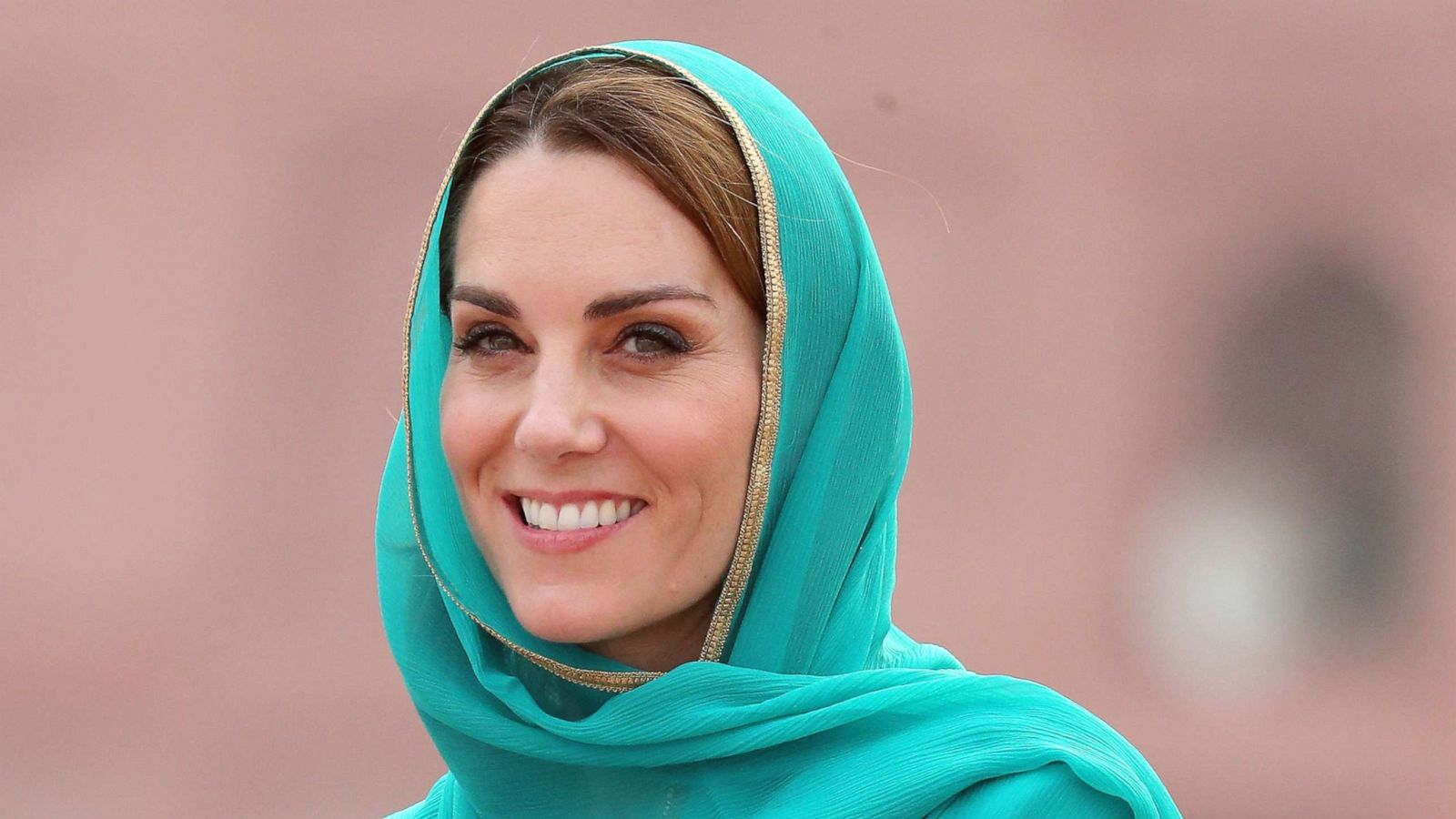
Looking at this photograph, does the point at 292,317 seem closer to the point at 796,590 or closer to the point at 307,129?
the point at 307,129

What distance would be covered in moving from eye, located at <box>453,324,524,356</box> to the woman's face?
14mm

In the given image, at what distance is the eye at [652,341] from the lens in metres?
1.55

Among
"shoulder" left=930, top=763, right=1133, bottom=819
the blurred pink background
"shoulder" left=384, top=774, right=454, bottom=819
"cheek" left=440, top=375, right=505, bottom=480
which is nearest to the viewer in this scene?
"shoulder" left=930, top=763, right=1133, bottom=819

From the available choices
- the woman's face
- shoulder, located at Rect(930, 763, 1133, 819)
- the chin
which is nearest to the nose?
the woman's face

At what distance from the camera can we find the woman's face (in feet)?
5.01

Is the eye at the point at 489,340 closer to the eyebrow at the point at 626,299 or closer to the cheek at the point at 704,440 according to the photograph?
the eyebrow at the point at 626,299

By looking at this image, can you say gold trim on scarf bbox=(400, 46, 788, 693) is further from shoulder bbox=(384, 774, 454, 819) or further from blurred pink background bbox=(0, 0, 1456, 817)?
blurred pink background bbox=(0, 0, 1456, 817)

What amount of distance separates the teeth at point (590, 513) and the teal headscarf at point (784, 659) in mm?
118

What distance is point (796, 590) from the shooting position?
160 centimetres

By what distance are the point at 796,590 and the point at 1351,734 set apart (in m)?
5.38

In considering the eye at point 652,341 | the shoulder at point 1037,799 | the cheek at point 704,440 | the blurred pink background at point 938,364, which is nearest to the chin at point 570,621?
the cheek at point 704,440

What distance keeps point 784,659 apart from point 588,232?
455 mm

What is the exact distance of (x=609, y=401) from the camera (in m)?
1.54

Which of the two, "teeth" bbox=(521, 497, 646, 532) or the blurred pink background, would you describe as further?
the blurred pink background
